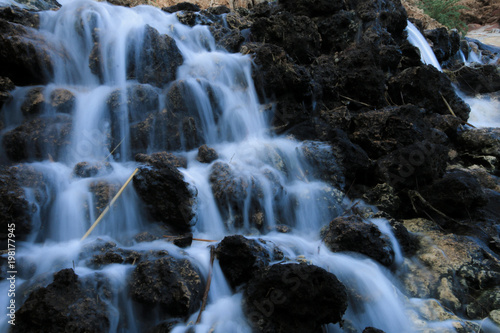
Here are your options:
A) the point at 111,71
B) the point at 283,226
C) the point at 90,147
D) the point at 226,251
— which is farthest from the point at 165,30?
the point at 226,251

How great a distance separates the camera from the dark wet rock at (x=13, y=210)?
9.75 ft

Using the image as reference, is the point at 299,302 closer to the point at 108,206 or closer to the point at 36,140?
the point at 108,206

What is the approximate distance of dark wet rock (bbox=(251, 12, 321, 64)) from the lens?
660 cm

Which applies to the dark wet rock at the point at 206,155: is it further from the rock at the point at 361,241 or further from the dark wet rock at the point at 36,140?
the rock at the point at 361,241

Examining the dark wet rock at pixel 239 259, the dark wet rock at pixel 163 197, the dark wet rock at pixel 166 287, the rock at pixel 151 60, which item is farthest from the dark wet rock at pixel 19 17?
the dark wet rock at pixel 239 259

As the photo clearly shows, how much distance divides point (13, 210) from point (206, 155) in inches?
83.7

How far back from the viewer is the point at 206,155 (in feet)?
14.5

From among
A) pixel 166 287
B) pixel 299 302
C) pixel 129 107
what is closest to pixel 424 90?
pixel 129 107

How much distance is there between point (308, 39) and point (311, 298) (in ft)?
18.1

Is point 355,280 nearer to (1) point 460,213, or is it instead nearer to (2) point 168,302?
(2) point 168,302

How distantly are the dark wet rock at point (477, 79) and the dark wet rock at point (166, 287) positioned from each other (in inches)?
372

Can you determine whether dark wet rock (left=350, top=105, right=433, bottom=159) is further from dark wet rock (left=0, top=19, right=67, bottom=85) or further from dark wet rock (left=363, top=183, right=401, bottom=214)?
dark wet rock (left=0, top=19, right=67, bottom=85)

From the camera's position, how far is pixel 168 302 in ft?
8.36

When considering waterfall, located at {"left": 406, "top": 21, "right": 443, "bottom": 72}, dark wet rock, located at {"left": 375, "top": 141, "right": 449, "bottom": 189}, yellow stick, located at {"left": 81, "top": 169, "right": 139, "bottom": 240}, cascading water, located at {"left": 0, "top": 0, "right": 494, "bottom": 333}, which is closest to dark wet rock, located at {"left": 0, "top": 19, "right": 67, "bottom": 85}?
cascading water, located at {"left": 0, "top": 0, "right": 494, "bottom": 333}
